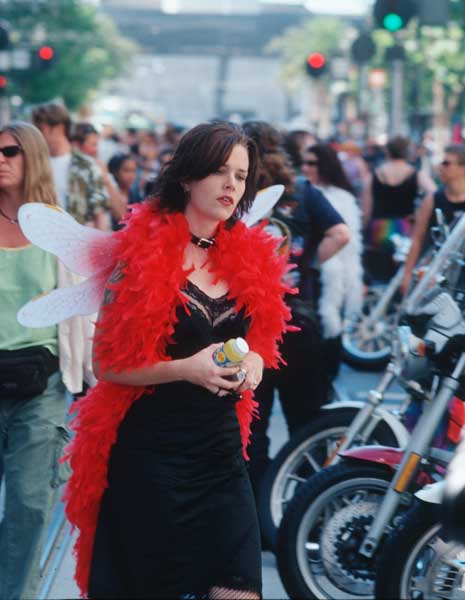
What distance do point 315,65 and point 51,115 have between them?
13351mm

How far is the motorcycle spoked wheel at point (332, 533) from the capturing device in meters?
4.58

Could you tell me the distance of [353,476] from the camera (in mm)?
4574

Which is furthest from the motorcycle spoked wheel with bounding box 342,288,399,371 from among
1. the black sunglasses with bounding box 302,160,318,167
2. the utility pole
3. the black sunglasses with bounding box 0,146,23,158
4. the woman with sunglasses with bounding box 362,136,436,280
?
the black sunglasses with bounding box 0,146,23,158

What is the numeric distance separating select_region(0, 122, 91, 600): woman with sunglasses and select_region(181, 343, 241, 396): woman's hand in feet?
3.83

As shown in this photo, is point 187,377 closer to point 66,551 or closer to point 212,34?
point 66,551

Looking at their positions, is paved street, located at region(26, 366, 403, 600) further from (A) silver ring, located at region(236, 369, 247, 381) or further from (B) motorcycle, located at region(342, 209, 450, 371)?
(B) motorcycle, located at region(342, 209, 450, 371)

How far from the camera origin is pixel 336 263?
8.99 meters

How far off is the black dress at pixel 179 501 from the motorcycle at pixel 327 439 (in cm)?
164

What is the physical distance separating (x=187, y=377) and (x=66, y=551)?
9.02ft

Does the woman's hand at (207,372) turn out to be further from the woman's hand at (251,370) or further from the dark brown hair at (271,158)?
the dark brown hair at (271,158)

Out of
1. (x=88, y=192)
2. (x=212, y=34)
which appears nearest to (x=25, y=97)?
(x=88, y=192)

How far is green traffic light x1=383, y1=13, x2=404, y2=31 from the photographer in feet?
40.5

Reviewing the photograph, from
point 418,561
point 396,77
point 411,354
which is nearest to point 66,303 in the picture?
point 411,354

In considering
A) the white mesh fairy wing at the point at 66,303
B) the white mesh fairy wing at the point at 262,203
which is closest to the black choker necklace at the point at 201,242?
the white mesh fairy wing at the point at 66,303
